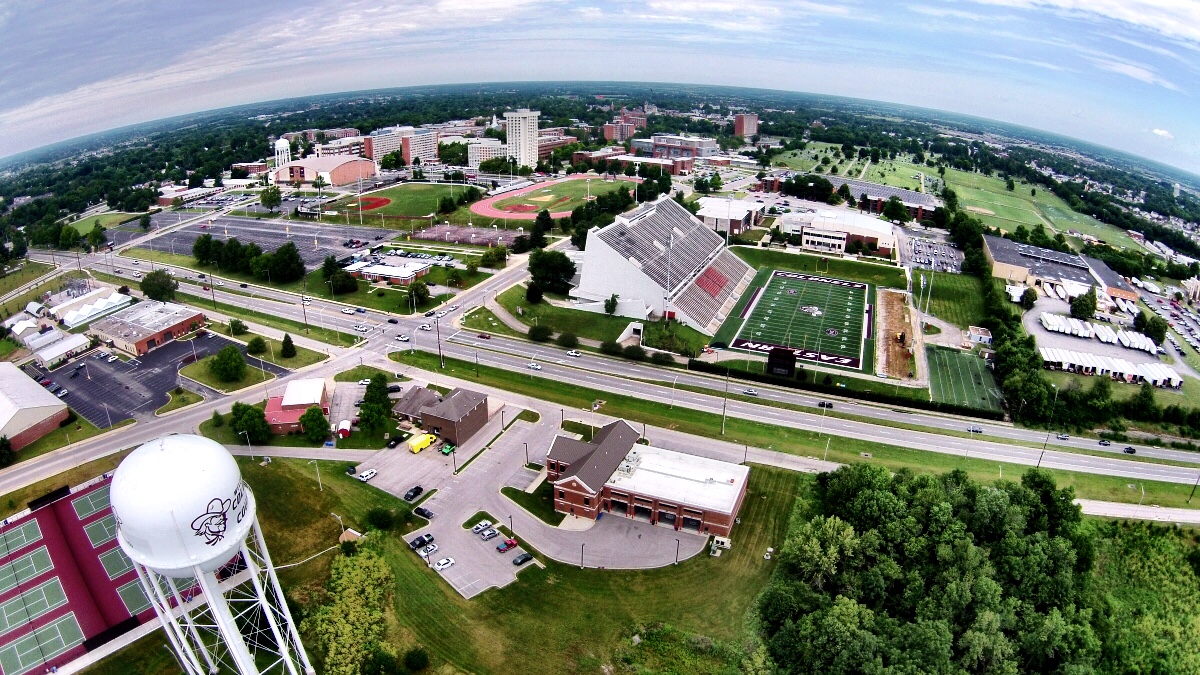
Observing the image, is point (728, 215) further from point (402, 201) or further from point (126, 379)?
point (126, 379)

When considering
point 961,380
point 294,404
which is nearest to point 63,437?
point 294,404

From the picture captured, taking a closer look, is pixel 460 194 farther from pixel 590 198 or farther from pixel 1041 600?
pixel 1041 600

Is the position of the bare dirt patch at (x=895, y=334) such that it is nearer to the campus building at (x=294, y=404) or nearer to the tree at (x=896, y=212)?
the tree at (x=896, y=212)

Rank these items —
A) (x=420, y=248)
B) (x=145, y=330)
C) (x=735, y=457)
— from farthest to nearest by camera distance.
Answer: (x=420, y=248)
(x=145, y=330)
(x=735, y=457)

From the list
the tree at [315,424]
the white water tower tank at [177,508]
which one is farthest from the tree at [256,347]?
the white water tower tank at [177,508]

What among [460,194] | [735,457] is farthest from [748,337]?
[460,194]
